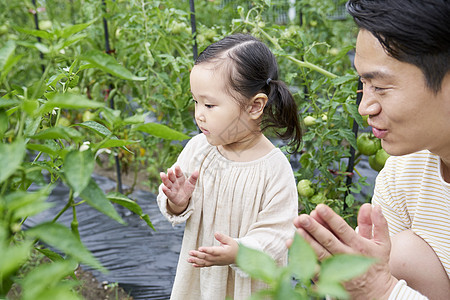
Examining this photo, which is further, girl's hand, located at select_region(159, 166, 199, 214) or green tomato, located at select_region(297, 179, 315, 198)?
green tomato, located at select_region(297, 179, 315, 198)

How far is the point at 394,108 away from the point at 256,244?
42 cm

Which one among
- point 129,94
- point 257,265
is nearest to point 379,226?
Answer: point 257,265

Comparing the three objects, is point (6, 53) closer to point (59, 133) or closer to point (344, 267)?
point (59, 133)

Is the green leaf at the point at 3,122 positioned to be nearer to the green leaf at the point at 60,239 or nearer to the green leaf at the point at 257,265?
the green leaf at the point at 60,239

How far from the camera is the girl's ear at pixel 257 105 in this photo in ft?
3.76

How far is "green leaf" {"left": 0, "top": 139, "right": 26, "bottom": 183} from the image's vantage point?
0.42 m

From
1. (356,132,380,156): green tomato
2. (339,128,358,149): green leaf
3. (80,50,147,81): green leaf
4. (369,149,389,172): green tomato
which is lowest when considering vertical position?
(369,149,389,172): green tomato

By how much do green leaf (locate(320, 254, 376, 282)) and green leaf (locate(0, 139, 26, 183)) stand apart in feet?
0.93

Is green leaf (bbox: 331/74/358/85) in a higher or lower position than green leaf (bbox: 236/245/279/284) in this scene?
lower

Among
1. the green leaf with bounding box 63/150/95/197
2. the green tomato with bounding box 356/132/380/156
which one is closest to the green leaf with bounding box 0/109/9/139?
the green leaf with bounding box 63/150/95/197

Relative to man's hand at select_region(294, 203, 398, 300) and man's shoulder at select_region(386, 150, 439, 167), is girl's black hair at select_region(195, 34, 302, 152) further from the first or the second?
man's hand at select_region(294, 203, 398, 300)

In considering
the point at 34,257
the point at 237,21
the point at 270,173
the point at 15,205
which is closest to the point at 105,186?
the point at 34,257

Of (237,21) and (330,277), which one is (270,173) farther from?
(330,277)

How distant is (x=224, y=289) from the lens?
1212mm
